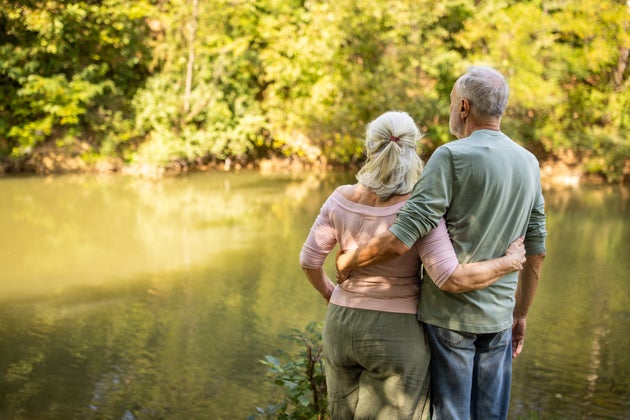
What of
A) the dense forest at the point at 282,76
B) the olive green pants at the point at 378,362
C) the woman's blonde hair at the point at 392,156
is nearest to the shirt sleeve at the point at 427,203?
the woman's blonde hair at the point at 392,156

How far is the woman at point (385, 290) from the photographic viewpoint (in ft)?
6.50

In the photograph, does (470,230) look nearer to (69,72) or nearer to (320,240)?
(320,240)

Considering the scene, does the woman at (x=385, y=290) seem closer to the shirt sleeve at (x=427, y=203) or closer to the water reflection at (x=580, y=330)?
the shirt sleeve at (x=427, y=203)

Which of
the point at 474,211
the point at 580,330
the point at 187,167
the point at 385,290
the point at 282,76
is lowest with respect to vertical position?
the point at 187,167

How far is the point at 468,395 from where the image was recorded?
2.02 m

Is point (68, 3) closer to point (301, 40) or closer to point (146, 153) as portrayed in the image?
point (146, 153)

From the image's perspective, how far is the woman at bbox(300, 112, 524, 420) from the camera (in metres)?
1.98

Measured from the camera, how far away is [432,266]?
1.96 m

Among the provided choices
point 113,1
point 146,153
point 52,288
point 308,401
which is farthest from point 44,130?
point 308,401

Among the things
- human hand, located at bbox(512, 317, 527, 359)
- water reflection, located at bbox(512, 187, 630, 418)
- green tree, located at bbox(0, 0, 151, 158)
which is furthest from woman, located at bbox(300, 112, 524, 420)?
green tree, located at bbox(0, 0, 151, 158)

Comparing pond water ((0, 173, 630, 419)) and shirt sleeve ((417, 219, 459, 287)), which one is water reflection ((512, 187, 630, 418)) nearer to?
pond water ((0, 173, 630, 419))

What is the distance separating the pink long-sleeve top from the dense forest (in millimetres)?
11547

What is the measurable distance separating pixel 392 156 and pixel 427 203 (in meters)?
0.20

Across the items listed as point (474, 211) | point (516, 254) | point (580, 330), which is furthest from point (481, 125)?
point (580, 330)
